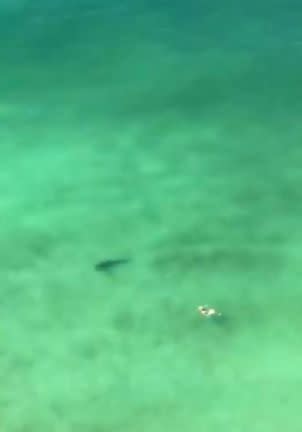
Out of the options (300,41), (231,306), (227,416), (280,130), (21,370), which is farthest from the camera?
(300,41)

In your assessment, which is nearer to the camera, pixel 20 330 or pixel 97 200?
pixel 20 330

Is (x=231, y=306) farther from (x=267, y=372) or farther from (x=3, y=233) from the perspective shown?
(x=3, y=233)

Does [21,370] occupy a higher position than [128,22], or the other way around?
[128,22]

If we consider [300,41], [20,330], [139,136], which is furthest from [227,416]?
[300,41]

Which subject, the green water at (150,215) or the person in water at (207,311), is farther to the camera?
the person in water at (207,311)

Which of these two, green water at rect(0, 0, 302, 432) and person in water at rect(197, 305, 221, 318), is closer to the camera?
green water at rect(0, 0, 302, 432)

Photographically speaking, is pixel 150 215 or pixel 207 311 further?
pixel 150 215

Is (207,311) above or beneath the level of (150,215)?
beneath

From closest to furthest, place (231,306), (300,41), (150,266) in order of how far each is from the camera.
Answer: (231,306) < (150,266) < (300,41)
